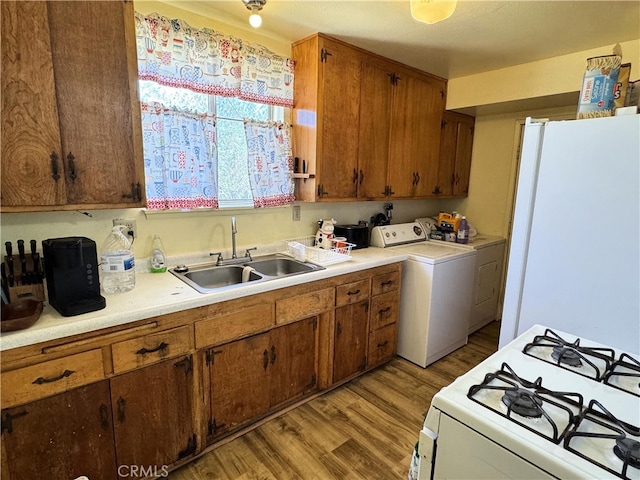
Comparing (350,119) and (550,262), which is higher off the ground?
(350,119)

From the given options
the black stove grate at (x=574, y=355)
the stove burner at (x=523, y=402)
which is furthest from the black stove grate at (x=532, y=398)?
the black stove grate at (x=574, y=355)

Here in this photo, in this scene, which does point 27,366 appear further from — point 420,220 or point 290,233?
point 420,220

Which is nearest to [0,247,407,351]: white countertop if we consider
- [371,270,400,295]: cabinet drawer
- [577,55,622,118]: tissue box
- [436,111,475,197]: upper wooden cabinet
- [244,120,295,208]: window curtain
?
[371,270,400,295]: cabinet drawer

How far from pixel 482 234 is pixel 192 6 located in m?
3.34

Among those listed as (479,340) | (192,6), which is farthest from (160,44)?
(479,340)

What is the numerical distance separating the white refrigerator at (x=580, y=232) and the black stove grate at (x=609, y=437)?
29.6 inches

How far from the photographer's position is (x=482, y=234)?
368cm

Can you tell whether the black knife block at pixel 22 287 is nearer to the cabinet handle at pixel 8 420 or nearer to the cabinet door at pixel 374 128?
the cabinet handle at pixel 8 420

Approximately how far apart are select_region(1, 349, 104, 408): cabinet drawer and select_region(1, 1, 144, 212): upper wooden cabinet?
A: 24.5 inches

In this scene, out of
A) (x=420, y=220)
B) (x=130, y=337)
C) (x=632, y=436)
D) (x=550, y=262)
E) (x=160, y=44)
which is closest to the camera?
(x=632, y=436)

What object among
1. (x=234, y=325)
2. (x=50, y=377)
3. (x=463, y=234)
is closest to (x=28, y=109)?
(x=50, y=377)

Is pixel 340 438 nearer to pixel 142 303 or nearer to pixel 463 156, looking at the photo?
pixel 142 303

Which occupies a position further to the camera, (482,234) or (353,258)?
(482,234)

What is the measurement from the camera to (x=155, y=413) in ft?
5.07
